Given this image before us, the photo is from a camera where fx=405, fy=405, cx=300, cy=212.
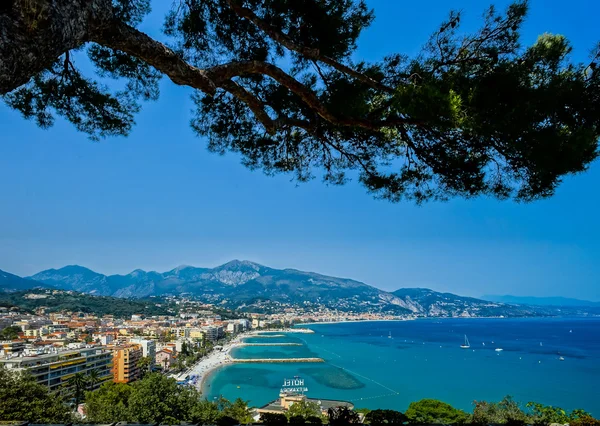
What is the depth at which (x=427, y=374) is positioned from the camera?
Answer: 101 ft

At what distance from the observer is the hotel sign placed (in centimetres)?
2482

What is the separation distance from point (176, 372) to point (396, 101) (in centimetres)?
3389

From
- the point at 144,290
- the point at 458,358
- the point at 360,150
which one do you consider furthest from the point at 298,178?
the point at 144,290

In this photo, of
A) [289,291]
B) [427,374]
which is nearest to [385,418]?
[427,374]

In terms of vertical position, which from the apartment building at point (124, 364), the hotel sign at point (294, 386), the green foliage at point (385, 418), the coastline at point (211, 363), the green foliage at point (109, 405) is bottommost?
the coastline at point (211, 363)

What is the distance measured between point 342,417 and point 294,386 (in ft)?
83.9

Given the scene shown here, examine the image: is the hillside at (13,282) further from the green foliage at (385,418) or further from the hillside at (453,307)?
the green foliage at (385,418)

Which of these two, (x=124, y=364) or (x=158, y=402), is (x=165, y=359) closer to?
(x=124, y=364)

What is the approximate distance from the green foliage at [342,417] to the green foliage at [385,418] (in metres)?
0.10

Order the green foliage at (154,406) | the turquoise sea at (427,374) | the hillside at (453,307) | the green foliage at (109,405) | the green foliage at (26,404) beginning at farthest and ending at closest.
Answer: the hillside at (453,307)
the turquoise sea at (427,374)
the green foliage at (154,406)
the green foliage at (109,405)
the green foliage at (26,404)

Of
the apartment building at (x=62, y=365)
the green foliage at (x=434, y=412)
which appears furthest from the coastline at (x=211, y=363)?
the green foliage at (x=434, y=412)

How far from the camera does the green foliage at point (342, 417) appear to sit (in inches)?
99.9

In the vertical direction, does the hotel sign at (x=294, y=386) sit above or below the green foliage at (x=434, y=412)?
Answer: below

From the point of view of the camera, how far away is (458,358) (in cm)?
3875
